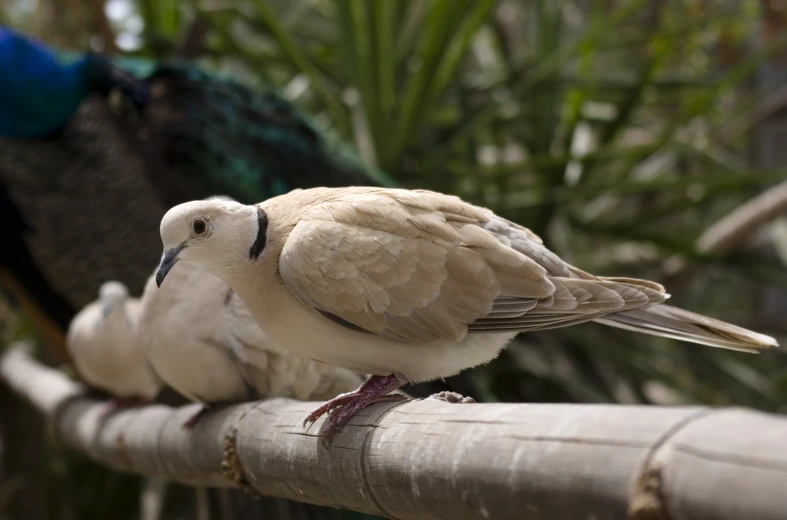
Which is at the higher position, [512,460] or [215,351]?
[512,460]

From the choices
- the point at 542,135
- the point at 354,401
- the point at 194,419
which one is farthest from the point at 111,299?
the point at 542,135

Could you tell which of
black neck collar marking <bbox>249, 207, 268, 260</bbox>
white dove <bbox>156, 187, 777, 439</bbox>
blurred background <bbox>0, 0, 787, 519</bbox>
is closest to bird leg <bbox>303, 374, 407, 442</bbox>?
white dove <bbox>156, 187, 777, 439</bbox>

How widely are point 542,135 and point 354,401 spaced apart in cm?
264

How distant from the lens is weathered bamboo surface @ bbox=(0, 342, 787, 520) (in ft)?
2.22

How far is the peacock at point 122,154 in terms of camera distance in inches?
108

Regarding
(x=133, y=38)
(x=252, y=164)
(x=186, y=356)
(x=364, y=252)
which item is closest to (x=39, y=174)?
(x=252, y=164)

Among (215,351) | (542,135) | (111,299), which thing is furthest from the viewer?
(542,135)

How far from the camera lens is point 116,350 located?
92.2 inches

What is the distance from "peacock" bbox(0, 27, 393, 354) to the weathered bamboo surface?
128 centimetres

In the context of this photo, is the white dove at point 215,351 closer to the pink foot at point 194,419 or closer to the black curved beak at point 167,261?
the pink foot at point 194,419

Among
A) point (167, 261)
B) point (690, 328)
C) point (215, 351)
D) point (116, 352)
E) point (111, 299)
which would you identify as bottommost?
point (116, 352)

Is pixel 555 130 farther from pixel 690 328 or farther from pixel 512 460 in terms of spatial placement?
pixel 512 460

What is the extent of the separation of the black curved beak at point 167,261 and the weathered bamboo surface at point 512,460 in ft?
1.02

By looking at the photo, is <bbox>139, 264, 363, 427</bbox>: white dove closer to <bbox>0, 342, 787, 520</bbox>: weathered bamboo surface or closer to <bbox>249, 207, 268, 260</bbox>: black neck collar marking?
<bbox>0, 342, 787, 520</bbox>: weathered bamboo surface
